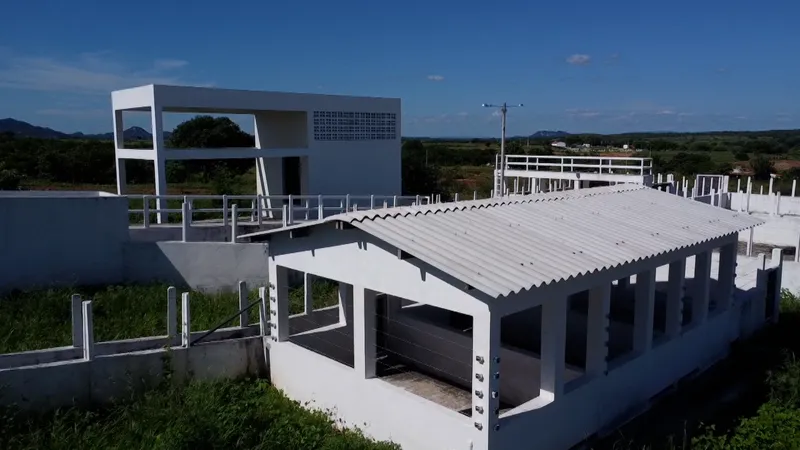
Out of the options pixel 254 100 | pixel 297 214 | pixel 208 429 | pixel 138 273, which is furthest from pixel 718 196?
pixel 208 429

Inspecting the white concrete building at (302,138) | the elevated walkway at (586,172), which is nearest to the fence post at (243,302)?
the white concrete building at (302,138)

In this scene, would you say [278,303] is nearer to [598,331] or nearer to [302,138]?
[598,331]

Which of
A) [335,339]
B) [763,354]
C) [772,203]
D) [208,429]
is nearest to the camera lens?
[208,429]

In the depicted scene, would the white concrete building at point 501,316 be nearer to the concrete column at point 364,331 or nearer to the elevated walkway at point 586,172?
the concrete column at point 364,331

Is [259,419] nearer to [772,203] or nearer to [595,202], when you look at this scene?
[595,202]

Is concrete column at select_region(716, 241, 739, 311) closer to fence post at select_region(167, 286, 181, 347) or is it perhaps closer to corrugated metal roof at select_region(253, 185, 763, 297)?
corrugated metal roof at select_region(253, 185, 763, 297)

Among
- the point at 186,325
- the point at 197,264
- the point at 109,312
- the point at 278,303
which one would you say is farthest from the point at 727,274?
the point at 109,312
